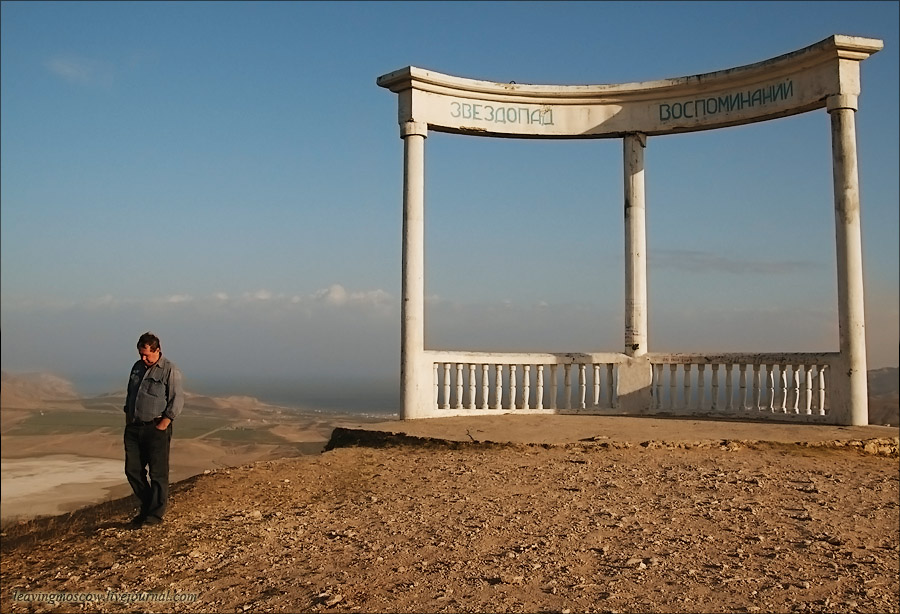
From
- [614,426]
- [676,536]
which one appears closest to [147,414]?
[676,536]

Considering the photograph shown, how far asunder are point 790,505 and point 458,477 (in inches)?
124

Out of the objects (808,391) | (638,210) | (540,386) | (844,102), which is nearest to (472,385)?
(540,386)

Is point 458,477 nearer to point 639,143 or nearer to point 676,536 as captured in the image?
point 676,536

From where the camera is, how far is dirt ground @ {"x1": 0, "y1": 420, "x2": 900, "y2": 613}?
5.11 m

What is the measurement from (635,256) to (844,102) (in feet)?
11.7

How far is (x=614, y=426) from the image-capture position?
34.5 ft

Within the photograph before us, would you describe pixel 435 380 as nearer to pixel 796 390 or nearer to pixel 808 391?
pixel 796 390

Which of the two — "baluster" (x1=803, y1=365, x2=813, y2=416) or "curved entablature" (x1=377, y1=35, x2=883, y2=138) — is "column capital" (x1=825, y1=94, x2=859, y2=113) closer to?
"curved entablature" (x1=377, y1=35, x2=883, y2=138)

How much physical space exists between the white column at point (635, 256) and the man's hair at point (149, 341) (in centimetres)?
782

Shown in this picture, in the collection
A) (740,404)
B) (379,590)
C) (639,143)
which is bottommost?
(379,590)

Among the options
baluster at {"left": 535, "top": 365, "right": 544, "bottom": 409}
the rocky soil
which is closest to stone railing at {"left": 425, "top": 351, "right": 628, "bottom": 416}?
baluster at {"left": 535, "top": 365, "right": 544, "bottom": 409}

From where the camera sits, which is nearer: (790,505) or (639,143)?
(790,505)

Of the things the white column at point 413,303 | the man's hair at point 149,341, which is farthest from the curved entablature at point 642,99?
the man's hair at point 149,341

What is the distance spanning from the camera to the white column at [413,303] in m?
11.6
